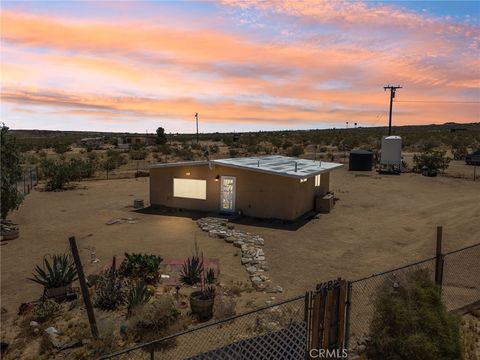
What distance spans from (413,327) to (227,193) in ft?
51.2

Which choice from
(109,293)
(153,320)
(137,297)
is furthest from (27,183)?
(153,320)

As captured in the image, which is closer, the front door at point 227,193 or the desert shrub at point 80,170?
the front door at point 227,193

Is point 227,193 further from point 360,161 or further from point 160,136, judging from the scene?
point 160,136

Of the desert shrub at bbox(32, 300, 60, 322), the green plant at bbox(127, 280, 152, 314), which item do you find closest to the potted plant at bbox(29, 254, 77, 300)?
the desert shrub at bbox(32, 300, 60, 322)

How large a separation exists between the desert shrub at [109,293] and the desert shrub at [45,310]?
3.32 feet

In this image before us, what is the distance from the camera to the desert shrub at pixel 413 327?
25.1ft

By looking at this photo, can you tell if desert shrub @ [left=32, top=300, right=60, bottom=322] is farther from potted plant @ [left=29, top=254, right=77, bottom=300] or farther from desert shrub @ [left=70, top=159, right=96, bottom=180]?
desert shrub @ [left=70, top=159, right=96, bottom=180]

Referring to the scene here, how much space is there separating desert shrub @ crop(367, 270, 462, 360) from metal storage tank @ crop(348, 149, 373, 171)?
36005 millimetres

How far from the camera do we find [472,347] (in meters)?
8.71

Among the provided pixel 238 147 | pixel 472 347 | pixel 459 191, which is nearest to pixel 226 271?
pixel 472 347

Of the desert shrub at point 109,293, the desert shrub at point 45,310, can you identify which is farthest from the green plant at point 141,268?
the desert shrub at point 45,310

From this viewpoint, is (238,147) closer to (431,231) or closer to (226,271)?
(431,231)

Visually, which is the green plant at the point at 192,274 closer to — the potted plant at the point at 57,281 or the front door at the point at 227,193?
the potted plant at the point at 57,281

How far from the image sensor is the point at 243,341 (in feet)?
22.7
